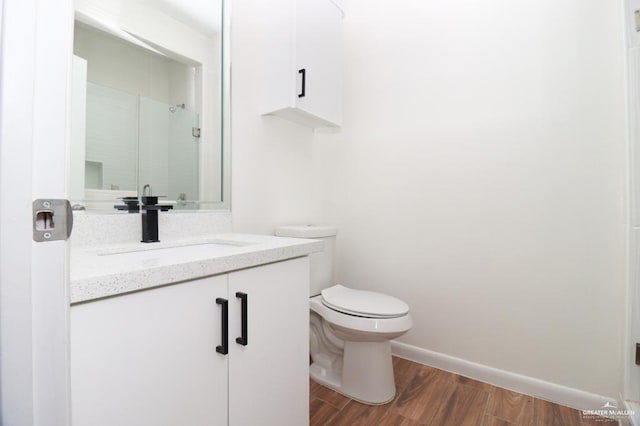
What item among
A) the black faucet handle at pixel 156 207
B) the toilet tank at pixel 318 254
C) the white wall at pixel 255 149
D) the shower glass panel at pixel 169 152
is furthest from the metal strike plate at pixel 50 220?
the toilet tank at pixel 318 254

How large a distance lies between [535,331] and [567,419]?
359 millimetres

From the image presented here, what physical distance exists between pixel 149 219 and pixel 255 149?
26.8 inches

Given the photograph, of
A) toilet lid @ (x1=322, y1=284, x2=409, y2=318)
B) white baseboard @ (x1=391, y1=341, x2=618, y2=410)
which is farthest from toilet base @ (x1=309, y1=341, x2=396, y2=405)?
white baseboard @ (x1=391, y1=341, x2=618, y2=410)

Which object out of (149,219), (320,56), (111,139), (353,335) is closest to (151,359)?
(149,219)

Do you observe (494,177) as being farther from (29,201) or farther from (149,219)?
(29,201)

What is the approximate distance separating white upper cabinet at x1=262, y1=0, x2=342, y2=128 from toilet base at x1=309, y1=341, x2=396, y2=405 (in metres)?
1.25

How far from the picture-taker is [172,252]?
981mm

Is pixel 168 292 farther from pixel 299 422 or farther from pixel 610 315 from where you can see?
pixel 610 315

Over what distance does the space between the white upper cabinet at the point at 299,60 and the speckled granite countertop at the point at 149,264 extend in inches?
32.8

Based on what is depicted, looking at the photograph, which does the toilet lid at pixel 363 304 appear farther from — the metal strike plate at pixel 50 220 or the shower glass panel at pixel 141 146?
the metal strike plate at pixel 50 220

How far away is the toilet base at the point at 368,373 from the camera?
4.60 feet

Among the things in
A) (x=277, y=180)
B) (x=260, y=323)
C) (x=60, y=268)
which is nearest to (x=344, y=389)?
(x=260, y=323)

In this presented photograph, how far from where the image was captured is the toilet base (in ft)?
4.60

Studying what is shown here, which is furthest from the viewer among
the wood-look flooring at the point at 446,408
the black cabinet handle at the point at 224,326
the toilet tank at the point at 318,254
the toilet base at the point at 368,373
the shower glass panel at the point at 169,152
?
the toilet tank at the point at 318,254
